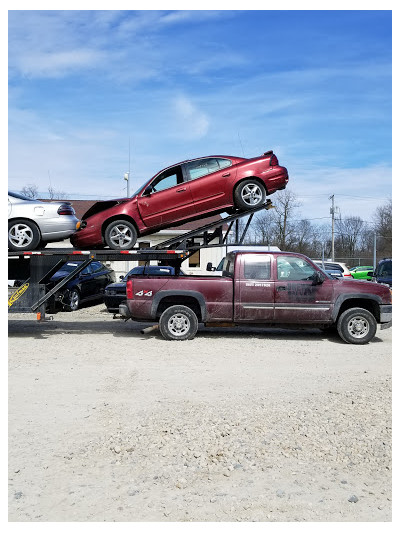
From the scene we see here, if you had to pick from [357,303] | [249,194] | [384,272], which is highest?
[249,194]

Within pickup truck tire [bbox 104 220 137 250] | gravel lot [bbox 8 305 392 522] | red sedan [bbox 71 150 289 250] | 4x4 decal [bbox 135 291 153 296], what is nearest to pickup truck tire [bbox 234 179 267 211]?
red sedan [bbox 71 150 289 250]

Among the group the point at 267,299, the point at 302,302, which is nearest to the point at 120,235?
the point at 267,299

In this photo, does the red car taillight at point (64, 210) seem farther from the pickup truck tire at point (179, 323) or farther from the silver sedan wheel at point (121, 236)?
the pickup truck tire at point (179, 323)

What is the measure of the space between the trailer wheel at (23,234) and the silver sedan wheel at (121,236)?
1.43 metres

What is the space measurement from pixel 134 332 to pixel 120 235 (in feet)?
7.44

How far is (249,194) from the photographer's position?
33.6 ft

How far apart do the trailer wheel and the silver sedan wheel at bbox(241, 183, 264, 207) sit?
4.04 m

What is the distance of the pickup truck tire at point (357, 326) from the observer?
10.2m

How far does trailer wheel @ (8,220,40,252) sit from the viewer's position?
10.3 meters

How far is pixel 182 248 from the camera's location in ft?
36.4

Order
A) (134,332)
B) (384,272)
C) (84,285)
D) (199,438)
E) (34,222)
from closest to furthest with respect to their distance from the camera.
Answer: (199,438) < (34,222) < (134,332) < (84,285) < (384,272)

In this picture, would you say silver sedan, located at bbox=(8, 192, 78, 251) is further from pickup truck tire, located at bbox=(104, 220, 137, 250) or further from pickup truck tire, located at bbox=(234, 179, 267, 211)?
pickup truck tire, located at bbox=(234, 179, 267, 211)

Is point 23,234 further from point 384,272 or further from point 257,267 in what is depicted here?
point 384,272
